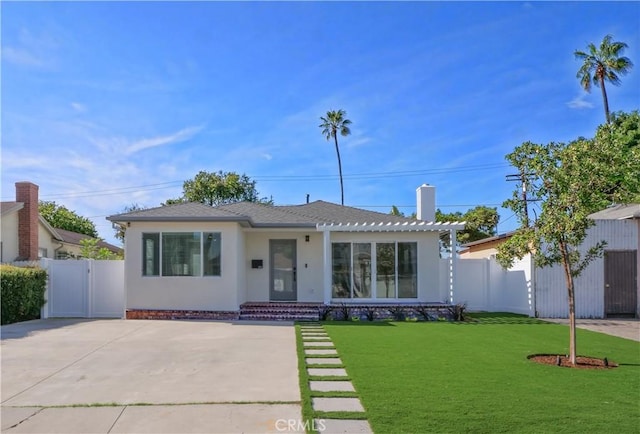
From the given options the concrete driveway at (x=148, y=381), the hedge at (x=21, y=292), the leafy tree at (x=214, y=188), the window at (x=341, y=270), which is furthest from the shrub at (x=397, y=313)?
the leafy tree at (x=214, y=188)

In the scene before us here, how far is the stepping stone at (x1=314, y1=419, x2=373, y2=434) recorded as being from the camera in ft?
14.5

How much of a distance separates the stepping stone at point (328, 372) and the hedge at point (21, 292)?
956 centimetres

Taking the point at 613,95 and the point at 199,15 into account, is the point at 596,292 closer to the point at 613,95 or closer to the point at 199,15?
the point at 199,15

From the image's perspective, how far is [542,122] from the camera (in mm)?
18531

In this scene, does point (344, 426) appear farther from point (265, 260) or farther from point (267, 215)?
point (267, 215)

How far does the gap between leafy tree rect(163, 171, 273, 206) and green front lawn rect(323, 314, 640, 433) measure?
85.7 ft

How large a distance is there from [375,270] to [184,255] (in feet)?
19.9

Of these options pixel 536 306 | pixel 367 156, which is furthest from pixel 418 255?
pixel 367 156

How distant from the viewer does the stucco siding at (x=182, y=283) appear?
45.4 feet

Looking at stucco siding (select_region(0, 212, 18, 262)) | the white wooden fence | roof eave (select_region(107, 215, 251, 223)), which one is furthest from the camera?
stucco siding (select_region(0, 212, 18, 262))

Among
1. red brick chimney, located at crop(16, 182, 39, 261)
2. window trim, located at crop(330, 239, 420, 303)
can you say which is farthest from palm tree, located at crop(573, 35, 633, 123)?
red brick chimney, located at crop(16, 182, 39, 261)

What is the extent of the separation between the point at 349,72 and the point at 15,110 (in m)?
9.40

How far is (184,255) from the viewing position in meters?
13.9

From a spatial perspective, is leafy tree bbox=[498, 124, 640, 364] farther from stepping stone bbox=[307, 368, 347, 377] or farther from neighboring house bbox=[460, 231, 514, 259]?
neighboring house bbox=[460, 231, 514, 259]
